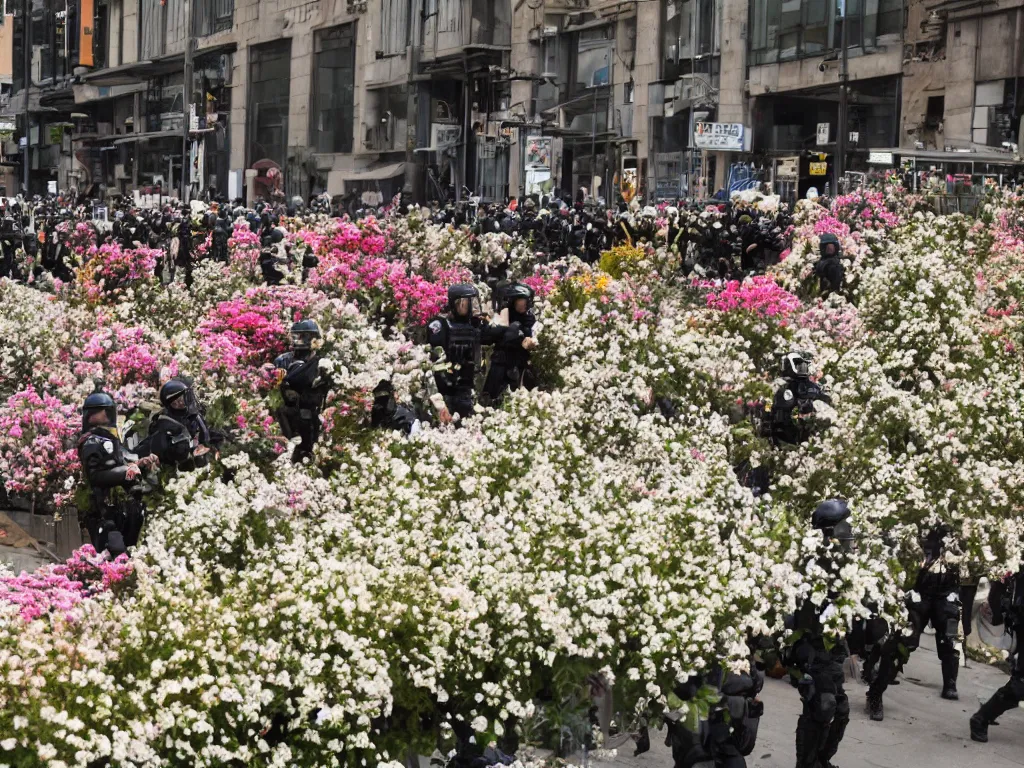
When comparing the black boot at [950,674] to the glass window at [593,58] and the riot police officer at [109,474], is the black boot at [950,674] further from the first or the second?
the glass window at [593,58]

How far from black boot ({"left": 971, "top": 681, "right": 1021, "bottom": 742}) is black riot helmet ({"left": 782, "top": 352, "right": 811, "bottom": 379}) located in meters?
3.12

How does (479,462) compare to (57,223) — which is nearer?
(479,462)

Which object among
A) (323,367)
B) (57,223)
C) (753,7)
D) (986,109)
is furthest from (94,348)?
(753,7)

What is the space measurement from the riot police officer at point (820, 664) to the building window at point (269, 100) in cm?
5425

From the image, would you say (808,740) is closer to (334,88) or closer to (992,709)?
(992,709)

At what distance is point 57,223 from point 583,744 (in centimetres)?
2757

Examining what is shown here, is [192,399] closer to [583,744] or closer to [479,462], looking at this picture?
[479,462]

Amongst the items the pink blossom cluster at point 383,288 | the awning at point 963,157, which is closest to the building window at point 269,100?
the awning at point 963,157

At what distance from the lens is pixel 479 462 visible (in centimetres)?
1019

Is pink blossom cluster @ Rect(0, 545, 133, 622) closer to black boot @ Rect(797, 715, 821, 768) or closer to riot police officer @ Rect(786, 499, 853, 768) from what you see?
riot police officer @ Rect(786, 499, 853, 768)

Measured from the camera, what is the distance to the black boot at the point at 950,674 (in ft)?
41.8

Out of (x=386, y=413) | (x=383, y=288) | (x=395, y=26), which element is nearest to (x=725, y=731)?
(x=386, y=413)

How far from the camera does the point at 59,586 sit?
839 centimetres

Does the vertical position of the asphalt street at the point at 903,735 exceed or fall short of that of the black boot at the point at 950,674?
it falls short
